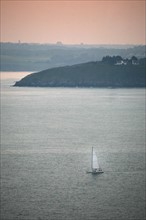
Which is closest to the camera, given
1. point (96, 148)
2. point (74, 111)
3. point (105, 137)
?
point (96, 148)

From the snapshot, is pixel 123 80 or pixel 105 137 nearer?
pixel 105 137

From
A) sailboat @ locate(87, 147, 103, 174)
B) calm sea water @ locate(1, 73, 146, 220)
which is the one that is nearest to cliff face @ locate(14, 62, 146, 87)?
calm sea water @ locate(1, 73, 146, 220)

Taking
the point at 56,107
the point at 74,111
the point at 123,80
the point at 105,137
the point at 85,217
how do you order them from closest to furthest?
the point at 85,217 → the point at 105,137 → the point at 74,111 → the point at 56,107 → the point at 123,80

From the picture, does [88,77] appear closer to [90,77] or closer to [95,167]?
[90,77]

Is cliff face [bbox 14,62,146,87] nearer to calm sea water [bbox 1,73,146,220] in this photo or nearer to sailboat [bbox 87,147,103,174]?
calm sea water [bbox 1,73,146,220]

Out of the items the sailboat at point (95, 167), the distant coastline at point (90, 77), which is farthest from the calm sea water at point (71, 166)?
the distant coastline at point (90, 77)

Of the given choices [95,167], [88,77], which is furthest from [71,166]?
[88,77]

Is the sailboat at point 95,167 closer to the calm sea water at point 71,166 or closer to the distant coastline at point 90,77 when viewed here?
the calm sea water at point 71,166

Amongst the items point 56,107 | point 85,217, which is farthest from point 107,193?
point 56,107

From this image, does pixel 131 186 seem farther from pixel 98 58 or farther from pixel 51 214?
pixel 98 58
